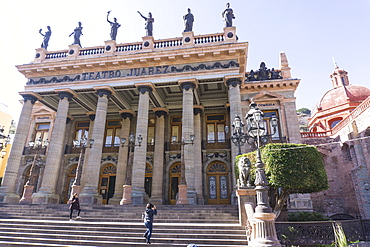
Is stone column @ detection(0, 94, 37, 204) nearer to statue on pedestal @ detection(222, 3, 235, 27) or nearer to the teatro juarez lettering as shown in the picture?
the teatro juarez lettering

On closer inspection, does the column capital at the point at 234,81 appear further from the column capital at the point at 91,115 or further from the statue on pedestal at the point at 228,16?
the column capital at the point at 91,115

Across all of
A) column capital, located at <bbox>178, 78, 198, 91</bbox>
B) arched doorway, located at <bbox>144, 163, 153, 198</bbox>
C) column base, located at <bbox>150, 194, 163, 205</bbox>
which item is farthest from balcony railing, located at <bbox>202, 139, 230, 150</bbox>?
column capital, located at <bbox>178, 78, 198, 91</bbox>

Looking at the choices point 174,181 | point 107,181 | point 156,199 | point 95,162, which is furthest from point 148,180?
point 95,162

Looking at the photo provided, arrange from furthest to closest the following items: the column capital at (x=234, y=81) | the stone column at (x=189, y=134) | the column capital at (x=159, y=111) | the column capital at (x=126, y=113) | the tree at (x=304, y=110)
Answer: the tree at (x=304, y=110), the column capital at (x=126, y=113), the column capital at (x=159, y=111), the column capital at (x=234, y=81), the stone column at (x=189, y=134)

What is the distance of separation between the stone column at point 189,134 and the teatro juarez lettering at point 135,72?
1109 millimetres

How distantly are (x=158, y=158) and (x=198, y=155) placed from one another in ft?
10.5

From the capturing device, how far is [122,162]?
61.0 feet

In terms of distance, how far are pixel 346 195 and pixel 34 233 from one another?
21.0 m

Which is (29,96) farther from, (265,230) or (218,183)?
(265,230)

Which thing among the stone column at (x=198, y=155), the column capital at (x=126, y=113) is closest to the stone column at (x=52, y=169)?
the column capital at (x=126, y=113)

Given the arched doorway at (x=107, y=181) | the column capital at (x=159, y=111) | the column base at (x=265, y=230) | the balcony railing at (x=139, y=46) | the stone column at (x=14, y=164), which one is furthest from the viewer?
the column capital at (x=159, y=111)

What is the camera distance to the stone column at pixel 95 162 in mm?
14583

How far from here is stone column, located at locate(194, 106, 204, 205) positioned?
16547 mm

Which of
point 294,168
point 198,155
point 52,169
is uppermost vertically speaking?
point 198,155
